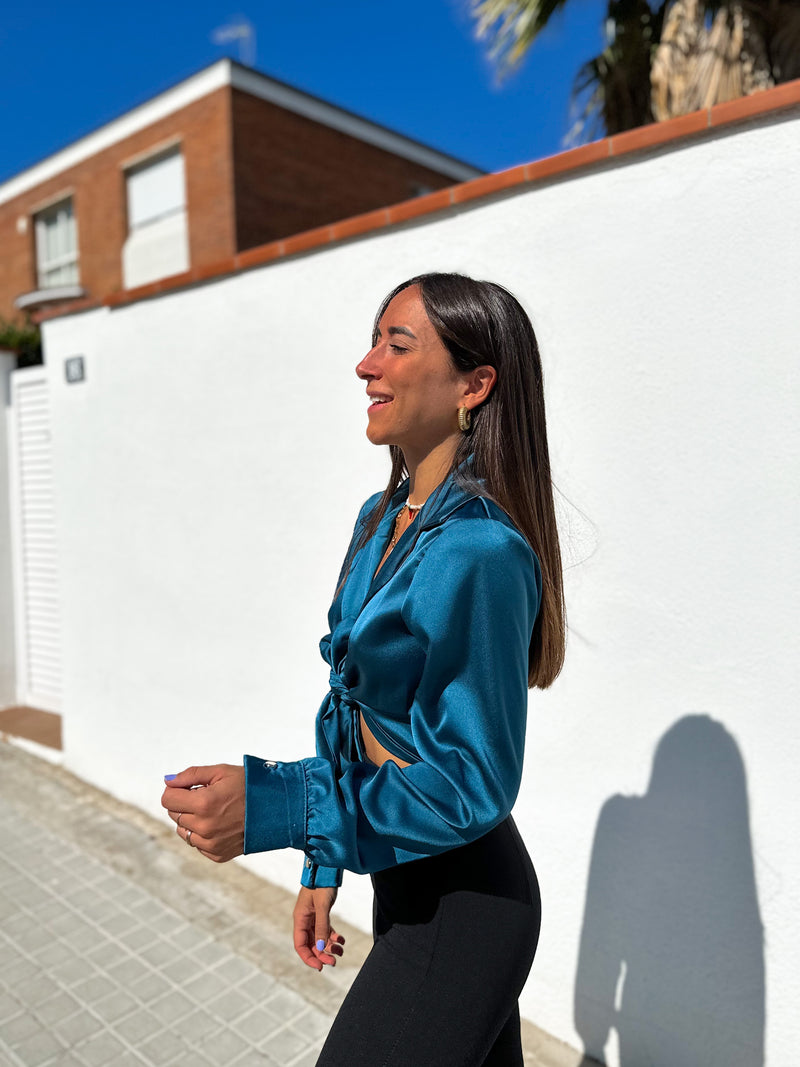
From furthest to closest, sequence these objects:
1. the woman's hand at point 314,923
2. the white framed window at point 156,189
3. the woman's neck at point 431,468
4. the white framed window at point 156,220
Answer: the white framed window at point 156,189 < the white framed window at point 156,220 < the woman's hand at point 314,923 < the woman's neck at point 431,468

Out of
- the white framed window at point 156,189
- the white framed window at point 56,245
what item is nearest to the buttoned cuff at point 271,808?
the white framed window at point 156,189

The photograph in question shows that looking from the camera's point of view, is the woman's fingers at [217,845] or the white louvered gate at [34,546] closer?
the woman's fingers at [217,845]

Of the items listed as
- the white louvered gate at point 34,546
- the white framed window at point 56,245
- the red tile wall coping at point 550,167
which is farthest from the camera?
the white framed window at point 56,245

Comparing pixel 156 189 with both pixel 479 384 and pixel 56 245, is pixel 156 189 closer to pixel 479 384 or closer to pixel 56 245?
pixel 56 245

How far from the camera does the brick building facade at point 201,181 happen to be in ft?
41.8

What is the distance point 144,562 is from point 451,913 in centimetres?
326

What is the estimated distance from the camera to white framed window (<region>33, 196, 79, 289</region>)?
15.7m

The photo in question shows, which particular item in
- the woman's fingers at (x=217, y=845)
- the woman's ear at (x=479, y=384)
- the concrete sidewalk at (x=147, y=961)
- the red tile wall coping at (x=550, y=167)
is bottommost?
the concrete sidewalk at (x=147, y=961)

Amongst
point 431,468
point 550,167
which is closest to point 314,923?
point 431,468

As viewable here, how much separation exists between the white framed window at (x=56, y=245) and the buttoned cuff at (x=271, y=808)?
16301 mm

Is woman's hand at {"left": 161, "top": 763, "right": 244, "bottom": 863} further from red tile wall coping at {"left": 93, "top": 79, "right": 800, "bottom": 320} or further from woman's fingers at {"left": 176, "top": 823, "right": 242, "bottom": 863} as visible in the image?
red tile wall coping at {"left": 93, "top": 79, "right": 800, "bottom": 320}

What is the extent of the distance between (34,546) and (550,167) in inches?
192

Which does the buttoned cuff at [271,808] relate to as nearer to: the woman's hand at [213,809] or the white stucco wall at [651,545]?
the woman's hand at [213,809]

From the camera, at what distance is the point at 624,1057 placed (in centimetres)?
245
